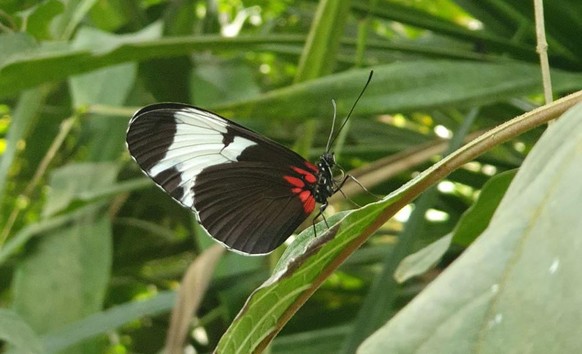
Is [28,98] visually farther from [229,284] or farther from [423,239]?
[423,239]

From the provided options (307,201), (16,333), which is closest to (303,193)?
(307,201)

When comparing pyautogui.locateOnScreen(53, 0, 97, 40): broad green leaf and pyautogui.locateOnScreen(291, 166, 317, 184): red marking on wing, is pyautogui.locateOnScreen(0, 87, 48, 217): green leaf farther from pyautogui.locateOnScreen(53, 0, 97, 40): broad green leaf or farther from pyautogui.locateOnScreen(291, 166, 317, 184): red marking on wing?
pyautogui.locateOnScreen(291, 166, 317, 184): red marking on wing

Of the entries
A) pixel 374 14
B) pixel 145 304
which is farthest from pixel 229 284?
pixel 374 14

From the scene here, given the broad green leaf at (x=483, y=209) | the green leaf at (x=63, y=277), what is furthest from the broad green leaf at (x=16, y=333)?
the green leaf at (x=63, y=277)

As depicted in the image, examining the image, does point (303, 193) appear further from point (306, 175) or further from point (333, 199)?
point (333, 199)

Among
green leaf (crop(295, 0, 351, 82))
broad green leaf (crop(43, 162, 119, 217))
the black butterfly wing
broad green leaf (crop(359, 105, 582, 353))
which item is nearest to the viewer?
broad green leaf (crop(359, 105, 582, 353))

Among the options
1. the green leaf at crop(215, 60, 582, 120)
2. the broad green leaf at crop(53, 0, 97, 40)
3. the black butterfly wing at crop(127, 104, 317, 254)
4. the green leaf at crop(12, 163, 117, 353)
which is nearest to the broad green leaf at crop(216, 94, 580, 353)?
the black butterfly wing at crop(127, 104, 317, 254)

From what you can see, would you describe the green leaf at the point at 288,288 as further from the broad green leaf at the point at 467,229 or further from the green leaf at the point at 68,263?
the green leaf at the point at 68,263
